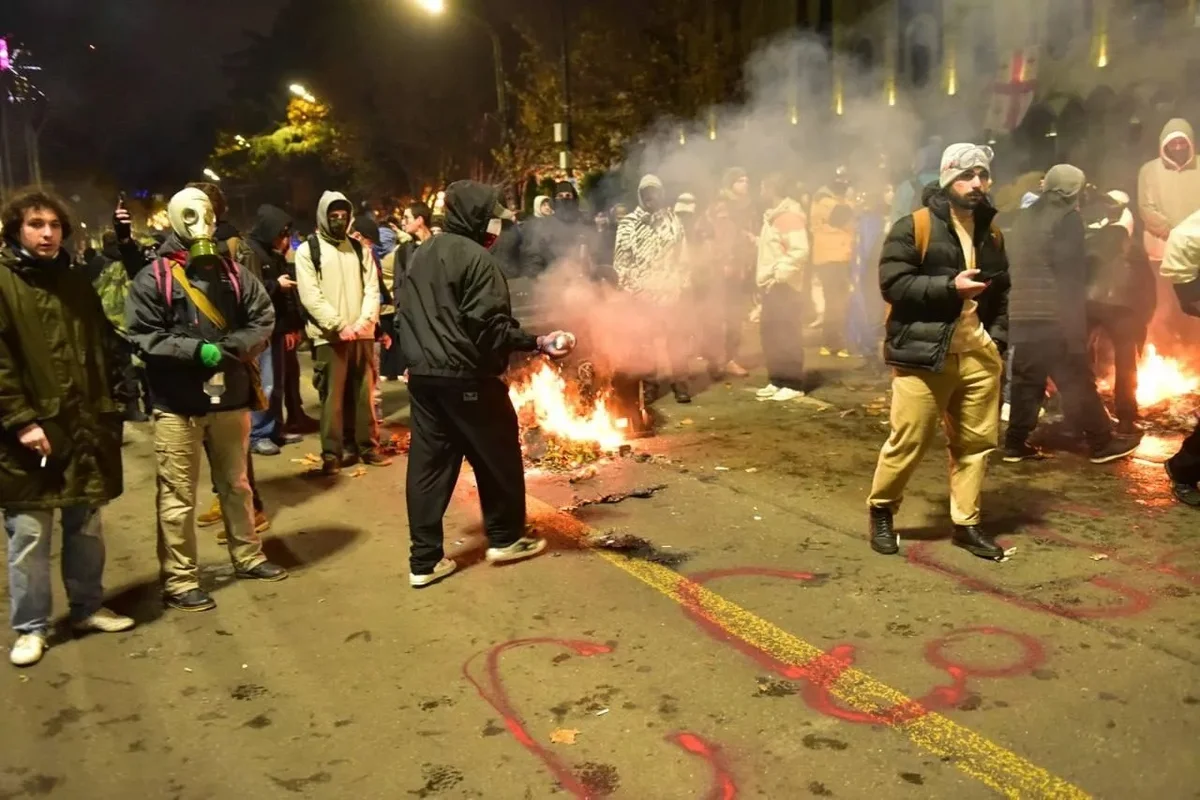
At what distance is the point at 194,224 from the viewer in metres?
4.67

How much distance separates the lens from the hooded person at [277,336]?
766 cm

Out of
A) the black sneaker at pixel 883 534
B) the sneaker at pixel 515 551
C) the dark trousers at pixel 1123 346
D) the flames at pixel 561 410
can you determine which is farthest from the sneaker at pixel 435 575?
the dark trousers at pixel 1123 346

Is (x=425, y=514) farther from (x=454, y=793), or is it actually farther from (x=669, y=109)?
(x=669, y=109)

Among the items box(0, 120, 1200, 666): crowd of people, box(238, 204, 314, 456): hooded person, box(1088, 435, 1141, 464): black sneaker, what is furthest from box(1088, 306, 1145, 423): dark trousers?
box(238, 204, 314, 456): hooded person

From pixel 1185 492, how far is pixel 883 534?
6.82 ft

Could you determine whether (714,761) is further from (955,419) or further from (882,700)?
(955,419)

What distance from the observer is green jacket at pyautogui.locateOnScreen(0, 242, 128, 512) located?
404 centimetres

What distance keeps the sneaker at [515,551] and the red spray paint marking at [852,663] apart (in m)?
1.12

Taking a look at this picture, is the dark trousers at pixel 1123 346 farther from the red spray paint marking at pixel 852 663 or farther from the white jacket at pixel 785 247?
the red spray paint marking at pixel 852 663

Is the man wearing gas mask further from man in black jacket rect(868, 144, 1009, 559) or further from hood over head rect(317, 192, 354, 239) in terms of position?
man in black jacket rect(868, 144, 1009, 559)

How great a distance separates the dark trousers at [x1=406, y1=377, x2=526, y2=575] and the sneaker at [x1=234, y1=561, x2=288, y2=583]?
787mm

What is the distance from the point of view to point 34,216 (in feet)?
13.2

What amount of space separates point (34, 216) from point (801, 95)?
12.5m

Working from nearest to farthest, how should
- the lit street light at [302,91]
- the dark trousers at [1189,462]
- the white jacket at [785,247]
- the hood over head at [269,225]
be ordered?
the dark trousers at [1189,462] < the hood over head at [269,225] < the white jacket at [785,247] < the lit street light at [302,91]
